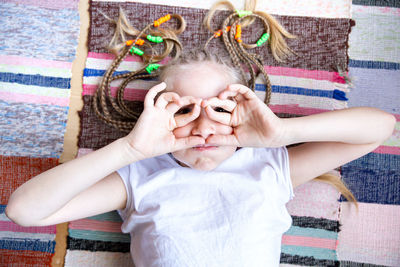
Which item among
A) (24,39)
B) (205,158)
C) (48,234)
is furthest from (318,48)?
(48,234)

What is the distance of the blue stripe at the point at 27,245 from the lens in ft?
3.62

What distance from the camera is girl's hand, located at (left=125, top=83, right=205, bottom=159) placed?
81 centimetres

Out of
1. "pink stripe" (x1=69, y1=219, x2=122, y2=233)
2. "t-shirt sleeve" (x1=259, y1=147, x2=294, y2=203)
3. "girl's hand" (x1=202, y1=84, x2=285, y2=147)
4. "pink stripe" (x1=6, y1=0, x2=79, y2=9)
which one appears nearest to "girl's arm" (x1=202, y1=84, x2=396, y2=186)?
"girl's hand" (x1=202, y1=84, x2=285, y2=147)

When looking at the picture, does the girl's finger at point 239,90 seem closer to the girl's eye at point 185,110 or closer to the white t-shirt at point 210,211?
the girl's eye at point 185,110

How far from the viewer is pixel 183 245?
0.89m

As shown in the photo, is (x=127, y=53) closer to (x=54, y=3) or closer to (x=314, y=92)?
(x=54, y=3)

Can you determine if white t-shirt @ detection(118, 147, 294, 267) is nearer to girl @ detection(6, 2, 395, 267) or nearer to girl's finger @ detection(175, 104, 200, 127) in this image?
girl @ detection(6, 2, 395, 267)

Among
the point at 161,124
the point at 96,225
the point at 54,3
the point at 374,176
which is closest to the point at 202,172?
the point at 161,124

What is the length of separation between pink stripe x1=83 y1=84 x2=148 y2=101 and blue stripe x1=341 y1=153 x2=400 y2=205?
72cm

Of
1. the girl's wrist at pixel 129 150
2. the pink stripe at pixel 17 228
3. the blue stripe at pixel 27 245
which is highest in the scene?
the girl's wrist at pixel 129 150

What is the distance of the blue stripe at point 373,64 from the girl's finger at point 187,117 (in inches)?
24.9

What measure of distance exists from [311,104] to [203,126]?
0.47m

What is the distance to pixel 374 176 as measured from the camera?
1.11 metres

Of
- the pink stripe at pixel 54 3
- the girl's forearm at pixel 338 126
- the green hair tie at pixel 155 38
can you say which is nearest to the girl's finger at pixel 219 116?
the girl's forearm at pixel 338 126
